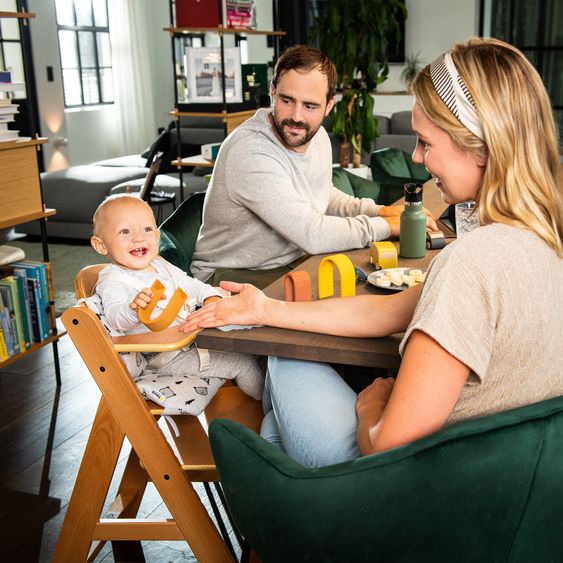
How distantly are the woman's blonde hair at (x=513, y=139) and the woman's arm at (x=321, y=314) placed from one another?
0.35 meters

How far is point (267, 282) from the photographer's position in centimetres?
250

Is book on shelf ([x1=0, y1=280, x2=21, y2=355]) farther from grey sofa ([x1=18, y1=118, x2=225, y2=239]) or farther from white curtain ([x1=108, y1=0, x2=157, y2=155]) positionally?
white curtain ([x1=108, y1=0, x2=157, y2=155])

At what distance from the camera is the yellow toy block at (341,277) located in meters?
1.75

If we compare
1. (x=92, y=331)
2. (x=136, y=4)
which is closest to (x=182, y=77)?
(x=92, y=331)

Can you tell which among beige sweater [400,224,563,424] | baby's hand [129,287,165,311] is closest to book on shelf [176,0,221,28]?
baby's hand [129,287,165,311]

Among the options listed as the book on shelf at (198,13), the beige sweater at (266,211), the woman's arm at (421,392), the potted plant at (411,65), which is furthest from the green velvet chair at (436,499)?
the potted plant at (411,65)

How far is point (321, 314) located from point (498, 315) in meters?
0.50

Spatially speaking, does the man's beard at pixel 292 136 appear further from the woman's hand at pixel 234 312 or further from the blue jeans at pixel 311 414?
the blue jeans at pixel 311 414

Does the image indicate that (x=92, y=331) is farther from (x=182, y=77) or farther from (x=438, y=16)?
(x=438, y=16)

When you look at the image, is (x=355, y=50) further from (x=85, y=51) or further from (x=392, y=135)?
(x=85, y=51)

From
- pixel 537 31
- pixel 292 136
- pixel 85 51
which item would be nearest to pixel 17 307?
pixel 292 136

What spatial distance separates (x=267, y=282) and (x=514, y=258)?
1.42 metres

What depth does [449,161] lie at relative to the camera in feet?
4.22

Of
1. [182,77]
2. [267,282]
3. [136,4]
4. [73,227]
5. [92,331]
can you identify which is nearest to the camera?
[92,331]
